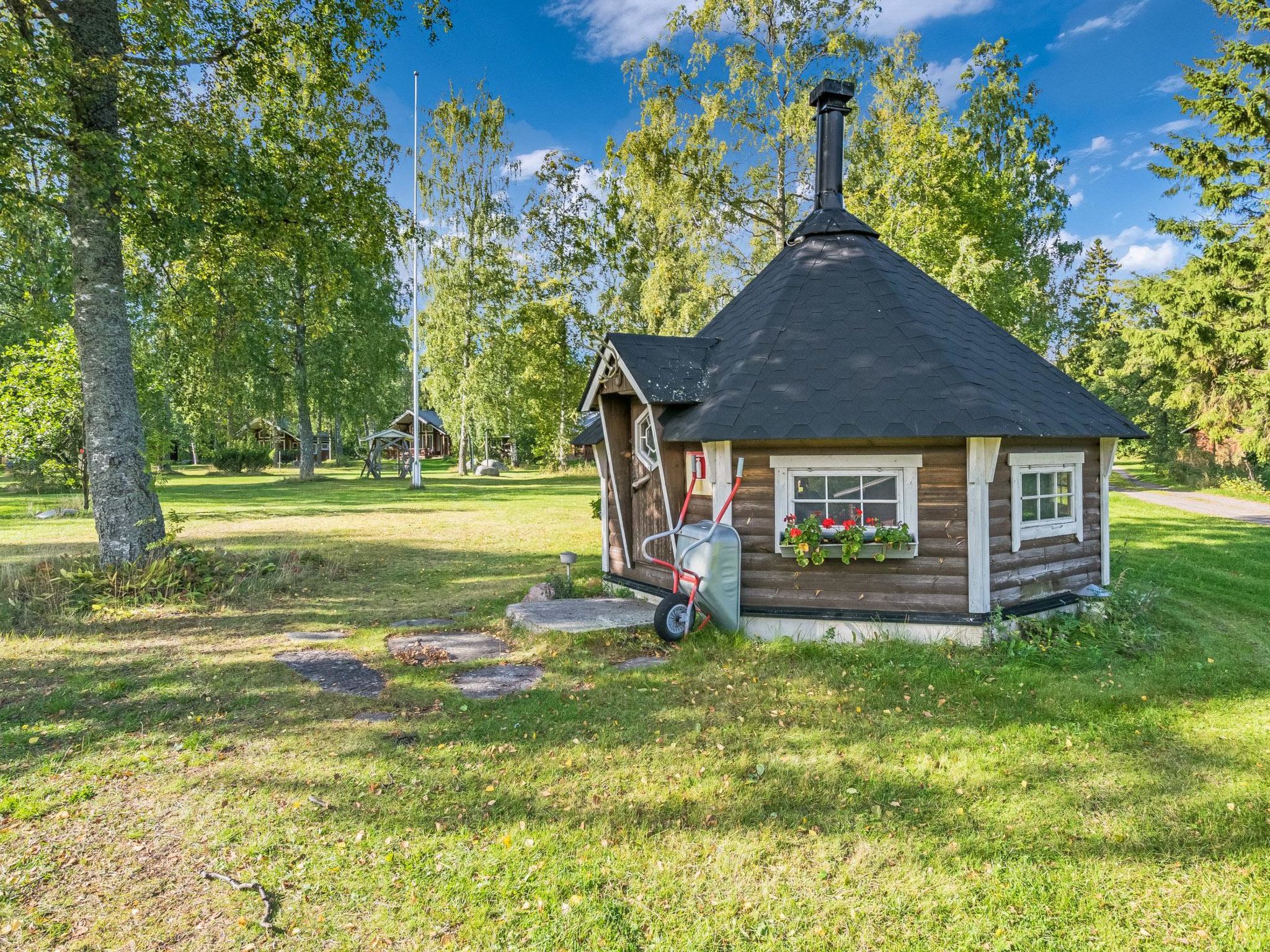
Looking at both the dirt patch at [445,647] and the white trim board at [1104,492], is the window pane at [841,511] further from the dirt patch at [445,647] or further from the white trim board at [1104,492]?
the dirt patch at [445,647]

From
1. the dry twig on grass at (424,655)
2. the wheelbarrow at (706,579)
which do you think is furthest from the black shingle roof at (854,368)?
the dry twig on grass at (424,655)

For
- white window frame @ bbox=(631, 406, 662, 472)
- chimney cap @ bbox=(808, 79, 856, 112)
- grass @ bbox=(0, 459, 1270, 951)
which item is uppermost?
chimney cap @ bbox=(808, 79, 856, 112)

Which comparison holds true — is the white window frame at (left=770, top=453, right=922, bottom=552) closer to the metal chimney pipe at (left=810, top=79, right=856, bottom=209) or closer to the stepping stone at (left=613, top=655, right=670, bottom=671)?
the stepping stone at (left=613, top=655, right=670, bottom=671)

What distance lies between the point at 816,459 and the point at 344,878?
5.35 meters

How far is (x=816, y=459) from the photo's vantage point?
6.91 meters

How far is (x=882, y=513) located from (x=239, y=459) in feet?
133

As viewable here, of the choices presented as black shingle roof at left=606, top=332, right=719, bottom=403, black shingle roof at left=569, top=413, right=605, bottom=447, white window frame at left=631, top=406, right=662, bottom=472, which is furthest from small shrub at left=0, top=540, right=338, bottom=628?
black shingle roof at left=606, top=332, right=719, bottom=403

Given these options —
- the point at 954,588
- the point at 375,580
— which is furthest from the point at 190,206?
the point at 954,588

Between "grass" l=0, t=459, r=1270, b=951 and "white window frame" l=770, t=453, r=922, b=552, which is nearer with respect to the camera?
"grass" l=0, t=459, r=1270, b=951

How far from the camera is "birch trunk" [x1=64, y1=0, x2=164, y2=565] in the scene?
8.05 meters

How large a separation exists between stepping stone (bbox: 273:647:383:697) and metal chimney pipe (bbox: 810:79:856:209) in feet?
26.5

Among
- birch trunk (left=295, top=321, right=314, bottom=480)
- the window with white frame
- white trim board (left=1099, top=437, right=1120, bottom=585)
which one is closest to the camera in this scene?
white trim board (left=1099, top=437, right=1120, bottom=585)

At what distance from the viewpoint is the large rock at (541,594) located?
8648 mm

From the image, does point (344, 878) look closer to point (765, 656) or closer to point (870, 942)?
point (870, 942)
